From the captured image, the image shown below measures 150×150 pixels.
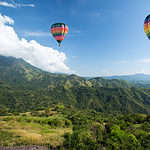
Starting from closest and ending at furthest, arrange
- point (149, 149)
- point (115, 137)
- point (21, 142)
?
point (21, 142) < point (149, 149) < point (115, 137)

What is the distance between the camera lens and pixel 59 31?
4806cm

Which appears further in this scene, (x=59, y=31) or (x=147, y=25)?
(x=59, y=31)

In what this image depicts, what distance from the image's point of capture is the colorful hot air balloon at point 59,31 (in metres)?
47.8

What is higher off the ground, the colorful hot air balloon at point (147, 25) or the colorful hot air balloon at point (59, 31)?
the colorful hot air balloon at point (59, 31)

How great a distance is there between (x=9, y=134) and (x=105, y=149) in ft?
53.7

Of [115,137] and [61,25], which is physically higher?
[61,25]

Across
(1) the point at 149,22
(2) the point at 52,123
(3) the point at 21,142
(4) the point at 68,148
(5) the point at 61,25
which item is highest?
(5) the point at 61,25

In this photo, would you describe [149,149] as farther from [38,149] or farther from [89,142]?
[38,149]

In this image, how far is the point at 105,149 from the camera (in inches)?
734

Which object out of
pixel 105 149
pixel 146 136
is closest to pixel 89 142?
pixel 105 149

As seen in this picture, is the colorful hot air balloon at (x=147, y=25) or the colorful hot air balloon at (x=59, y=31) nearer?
the colorful hot air balloon at (x=147, y=25)

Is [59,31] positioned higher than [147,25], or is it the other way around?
[59,31]

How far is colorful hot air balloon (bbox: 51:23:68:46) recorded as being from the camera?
157ft

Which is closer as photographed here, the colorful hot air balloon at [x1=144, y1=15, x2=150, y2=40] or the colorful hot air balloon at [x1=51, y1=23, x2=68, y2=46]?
the colorful hot air balloon at [x1=144, y1=15, x2=150, y2=40]
